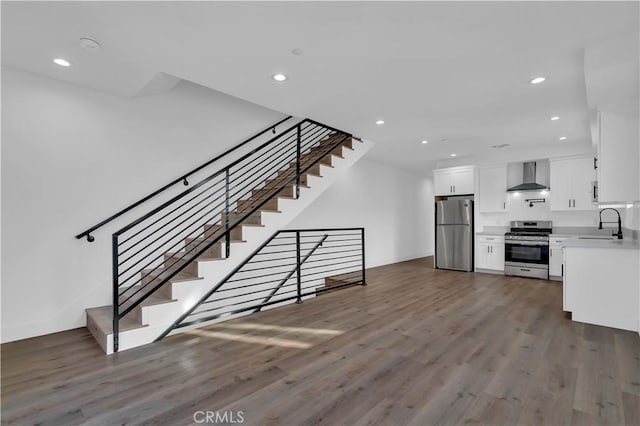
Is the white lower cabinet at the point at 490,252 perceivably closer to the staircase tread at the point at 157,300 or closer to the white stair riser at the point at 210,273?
the white stair riser at the point at 210,273

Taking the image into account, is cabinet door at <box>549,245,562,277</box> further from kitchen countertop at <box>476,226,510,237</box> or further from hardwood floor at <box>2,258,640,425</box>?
hardwood floor at <box>2,258,640,425</box>

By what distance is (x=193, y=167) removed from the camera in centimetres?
416

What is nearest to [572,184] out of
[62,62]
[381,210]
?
[381,210]

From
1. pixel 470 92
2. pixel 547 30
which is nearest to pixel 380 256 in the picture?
pixel 470 92

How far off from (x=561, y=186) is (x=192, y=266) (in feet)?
22.1

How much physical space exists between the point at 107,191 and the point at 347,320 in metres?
3.19

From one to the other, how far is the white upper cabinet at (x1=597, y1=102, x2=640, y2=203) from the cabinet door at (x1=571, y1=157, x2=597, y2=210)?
2.97m

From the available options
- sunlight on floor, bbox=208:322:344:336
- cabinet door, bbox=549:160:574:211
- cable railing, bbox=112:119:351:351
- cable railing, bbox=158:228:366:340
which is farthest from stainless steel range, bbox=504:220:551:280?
sunlight on floor, bbox=208:322:344:336

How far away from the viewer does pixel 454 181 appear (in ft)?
23.6

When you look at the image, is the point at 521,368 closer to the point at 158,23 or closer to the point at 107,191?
the point at 158,23

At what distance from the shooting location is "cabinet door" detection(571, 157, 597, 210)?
18.3ft

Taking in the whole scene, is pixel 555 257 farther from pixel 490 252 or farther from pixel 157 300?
pixel 157 300

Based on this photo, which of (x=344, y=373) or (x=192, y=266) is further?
(x=192, y=266)

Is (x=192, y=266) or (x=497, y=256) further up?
(x=192, y=266)
